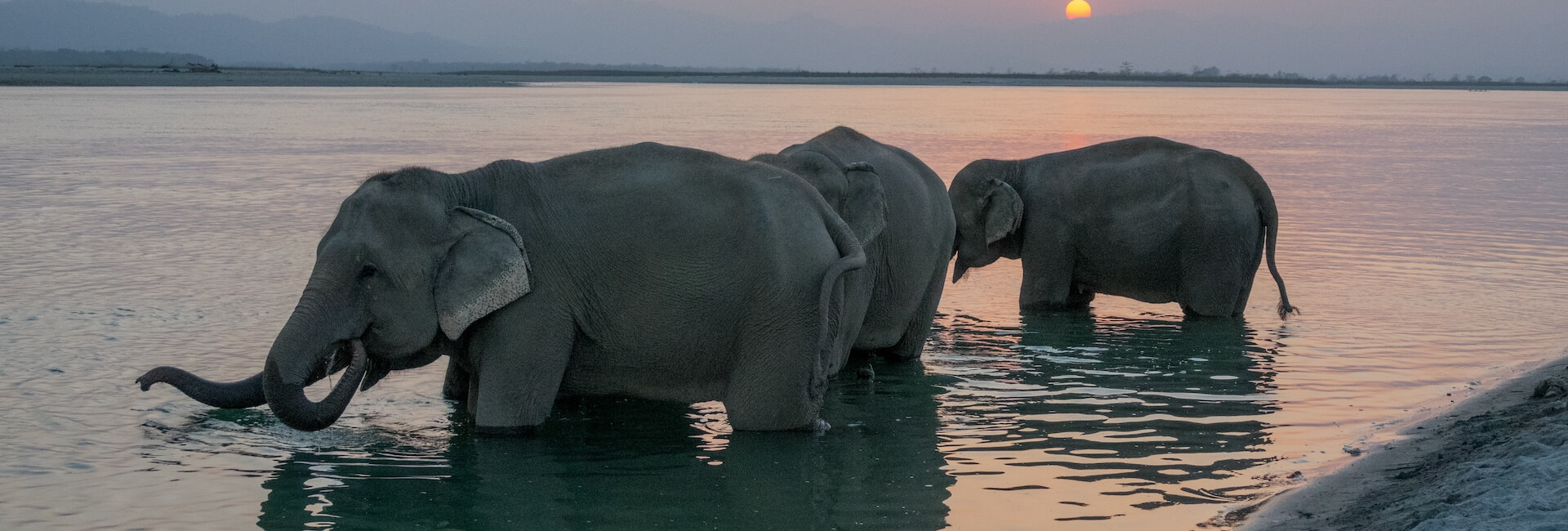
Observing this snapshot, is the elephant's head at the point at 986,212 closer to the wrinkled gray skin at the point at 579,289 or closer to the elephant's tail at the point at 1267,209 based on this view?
the elephant's tail at the point at 1267,209

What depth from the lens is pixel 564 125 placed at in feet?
155

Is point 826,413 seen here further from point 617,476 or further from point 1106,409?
point 617,476

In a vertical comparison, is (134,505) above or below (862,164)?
below

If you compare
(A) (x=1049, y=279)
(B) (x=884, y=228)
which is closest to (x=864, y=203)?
(B) (x=884, y=228)

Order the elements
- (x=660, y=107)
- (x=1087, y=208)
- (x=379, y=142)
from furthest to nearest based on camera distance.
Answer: (x=660, y=107), (x=379, y=142), (x=1087, y=208)

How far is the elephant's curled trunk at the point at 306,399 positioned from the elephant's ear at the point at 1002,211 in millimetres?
6794

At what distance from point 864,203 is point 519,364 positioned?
2377 mm

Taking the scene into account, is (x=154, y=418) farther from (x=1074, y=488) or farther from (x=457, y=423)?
(x=1074, y=488)

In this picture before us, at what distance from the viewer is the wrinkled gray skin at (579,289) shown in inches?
297

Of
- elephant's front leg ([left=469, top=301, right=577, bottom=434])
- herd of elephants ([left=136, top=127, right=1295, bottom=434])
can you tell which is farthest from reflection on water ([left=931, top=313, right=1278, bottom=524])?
elephant's front leg ([left=469, top=301, right=577, bottom=434])

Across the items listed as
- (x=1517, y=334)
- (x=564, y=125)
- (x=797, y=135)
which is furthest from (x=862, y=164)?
(x=564, y=125)

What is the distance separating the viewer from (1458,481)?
6738 millimetres

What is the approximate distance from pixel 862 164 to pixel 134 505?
14.3ft

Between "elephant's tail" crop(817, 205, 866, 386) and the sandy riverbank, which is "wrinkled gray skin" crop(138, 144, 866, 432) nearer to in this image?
"elephant's tail" crop(817, 205, 866, 386)
